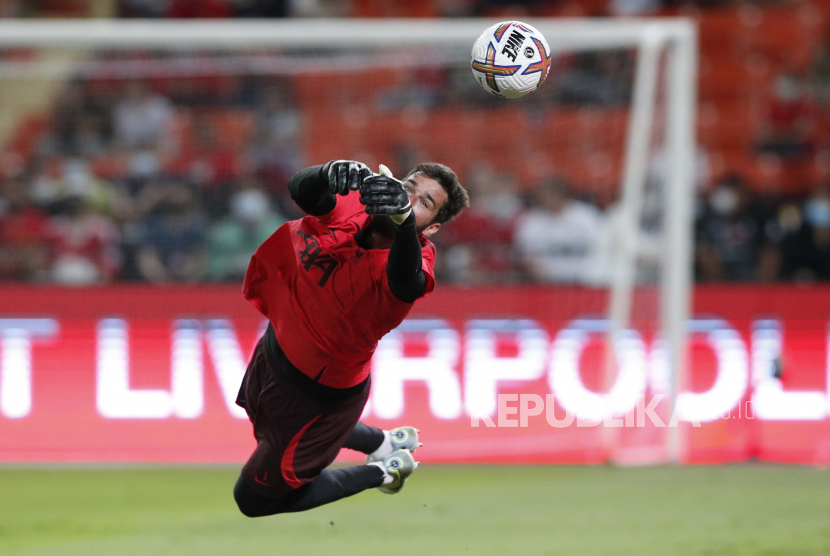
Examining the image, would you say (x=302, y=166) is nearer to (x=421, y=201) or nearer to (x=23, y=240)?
(x=23, y=240)

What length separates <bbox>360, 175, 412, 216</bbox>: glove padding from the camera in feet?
13.8

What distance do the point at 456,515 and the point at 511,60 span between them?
→ 3580 mm

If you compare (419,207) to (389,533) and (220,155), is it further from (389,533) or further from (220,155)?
(220,155)

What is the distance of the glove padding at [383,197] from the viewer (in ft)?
13.8

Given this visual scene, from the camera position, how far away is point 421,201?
15.8 ft

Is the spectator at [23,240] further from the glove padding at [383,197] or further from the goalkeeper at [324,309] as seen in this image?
the glove padding at [383,197]

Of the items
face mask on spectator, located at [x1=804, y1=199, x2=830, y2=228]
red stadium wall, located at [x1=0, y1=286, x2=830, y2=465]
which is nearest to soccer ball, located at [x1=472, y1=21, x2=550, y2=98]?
red stadium wall, located at [x1=0, y1=286, x2=830, y2=465]

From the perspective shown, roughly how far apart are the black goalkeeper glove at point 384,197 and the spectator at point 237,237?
702cm

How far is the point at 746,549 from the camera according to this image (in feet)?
20.2

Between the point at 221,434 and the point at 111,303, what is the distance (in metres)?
1.87

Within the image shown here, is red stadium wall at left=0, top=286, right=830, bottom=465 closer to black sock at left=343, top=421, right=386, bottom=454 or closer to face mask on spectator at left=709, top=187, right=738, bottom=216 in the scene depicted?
face mask on spectator at left=709, top=187, right=738, bottom=216

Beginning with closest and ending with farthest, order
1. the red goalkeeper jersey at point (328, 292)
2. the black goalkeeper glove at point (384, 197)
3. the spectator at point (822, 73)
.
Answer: the black goalkeeper glove at point (384, 197)
the red goalkeeper jersey at point (328, 292)
the spectator at point (822, 73)

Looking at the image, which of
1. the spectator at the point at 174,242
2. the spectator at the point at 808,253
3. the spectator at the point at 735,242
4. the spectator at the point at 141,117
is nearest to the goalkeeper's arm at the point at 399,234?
the spectator at the point at 174,242

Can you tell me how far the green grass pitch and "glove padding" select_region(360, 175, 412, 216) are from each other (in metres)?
2.67
